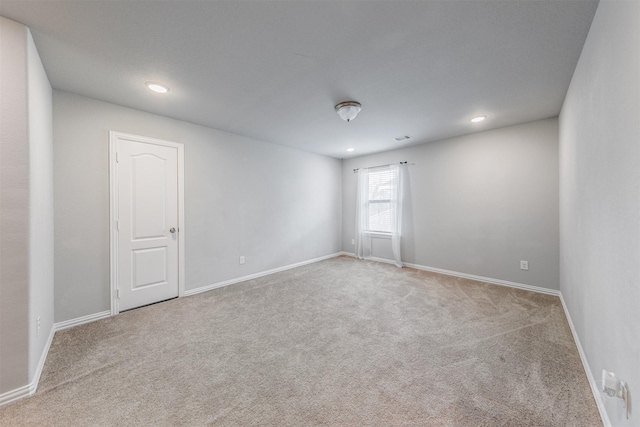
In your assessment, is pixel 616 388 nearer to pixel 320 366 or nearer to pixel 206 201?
pixel 320 366

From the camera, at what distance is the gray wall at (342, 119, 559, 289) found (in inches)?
135

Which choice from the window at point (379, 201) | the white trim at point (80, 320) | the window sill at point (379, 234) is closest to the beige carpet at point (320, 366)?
the white trim at point (80, 320)

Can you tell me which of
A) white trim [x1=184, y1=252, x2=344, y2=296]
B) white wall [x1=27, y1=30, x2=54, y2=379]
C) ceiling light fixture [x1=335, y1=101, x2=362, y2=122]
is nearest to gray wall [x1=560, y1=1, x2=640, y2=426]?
ceiling light fixture [x1=335, y1=101, x2=362, y2=122]

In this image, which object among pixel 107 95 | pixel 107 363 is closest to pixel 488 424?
pixel 107 363

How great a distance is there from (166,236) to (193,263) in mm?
526

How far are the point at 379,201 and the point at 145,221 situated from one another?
410 centimetres

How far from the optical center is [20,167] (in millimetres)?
1646

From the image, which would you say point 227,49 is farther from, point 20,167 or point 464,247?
point 464,247

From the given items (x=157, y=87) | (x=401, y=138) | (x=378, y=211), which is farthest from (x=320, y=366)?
(x=378, y=211)

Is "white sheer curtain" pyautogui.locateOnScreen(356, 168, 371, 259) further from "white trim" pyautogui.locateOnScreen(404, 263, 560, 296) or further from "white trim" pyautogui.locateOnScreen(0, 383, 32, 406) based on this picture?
"white trim" pyautogui.locateOnScreen(0, 383, 32, 406)

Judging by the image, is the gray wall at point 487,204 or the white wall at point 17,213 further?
the gray wall at point 487,204

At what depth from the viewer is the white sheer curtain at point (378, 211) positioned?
4.89 meters

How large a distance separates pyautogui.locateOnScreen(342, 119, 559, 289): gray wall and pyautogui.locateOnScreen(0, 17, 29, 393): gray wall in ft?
16.0

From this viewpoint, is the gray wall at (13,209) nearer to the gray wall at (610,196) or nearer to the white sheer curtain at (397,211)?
the gray wall at (610,196)
